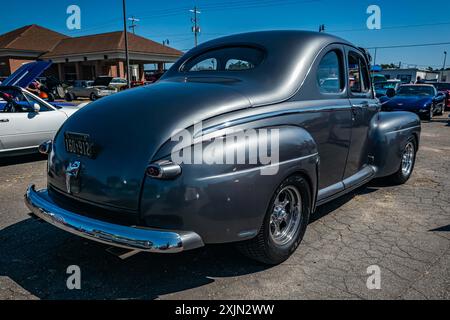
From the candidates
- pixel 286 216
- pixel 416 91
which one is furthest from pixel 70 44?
pixel 286 216

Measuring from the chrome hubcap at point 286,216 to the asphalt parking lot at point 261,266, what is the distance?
0.23 m

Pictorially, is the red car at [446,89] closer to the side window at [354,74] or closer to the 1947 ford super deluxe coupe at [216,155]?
the side window at [354,74]

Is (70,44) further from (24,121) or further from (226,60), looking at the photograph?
(226,60)

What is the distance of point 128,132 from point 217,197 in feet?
2.49

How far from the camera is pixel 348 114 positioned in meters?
3.78

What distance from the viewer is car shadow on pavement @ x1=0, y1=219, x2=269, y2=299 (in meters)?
2.71

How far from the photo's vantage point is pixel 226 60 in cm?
370

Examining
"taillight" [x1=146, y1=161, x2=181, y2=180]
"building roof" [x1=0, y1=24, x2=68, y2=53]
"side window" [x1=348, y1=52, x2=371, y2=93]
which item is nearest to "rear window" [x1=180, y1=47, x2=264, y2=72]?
"side window" [x1=348, y1=52, x2=371, y2=93]

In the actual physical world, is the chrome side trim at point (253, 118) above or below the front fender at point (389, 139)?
above

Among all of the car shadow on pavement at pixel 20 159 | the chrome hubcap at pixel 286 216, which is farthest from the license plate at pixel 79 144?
the car shadow on pavement at pixel 20 159

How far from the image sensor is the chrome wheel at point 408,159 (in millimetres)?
5504

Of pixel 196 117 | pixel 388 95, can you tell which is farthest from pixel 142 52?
pixel 196 117
